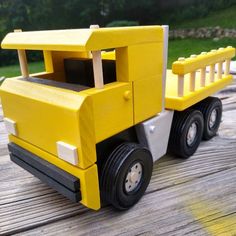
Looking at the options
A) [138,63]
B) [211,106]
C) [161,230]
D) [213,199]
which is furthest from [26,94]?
[211,106]

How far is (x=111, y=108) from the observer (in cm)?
119

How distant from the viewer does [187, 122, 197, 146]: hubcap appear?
174 cm

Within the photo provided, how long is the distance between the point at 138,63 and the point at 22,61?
599 mm

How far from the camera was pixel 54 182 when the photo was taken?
125cm

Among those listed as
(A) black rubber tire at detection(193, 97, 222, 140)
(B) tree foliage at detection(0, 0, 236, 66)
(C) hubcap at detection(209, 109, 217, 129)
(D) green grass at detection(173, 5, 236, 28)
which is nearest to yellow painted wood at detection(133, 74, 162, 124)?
(A) black rubber tire at detection(193, 97, 222, 140)

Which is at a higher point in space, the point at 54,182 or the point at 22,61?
the point at 22,61

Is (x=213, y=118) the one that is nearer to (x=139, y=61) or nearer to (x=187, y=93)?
(x=187, y=93)

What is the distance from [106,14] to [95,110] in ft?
36.5

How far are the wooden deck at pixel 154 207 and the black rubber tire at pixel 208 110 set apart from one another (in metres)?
0.25

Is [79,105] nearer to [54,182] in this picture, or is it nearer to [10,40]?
[54,182]

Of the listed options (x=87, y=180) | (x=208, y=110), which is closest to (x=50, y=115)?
(x=87, y=180)

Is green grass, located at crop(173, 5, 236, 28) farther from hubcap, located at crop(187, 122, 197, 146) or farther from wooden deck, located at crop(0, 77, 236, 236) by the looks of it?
wooden deck, located at crop(0, 77, 236, 236)

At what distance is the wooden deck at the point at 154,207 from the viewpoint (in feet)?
4.04

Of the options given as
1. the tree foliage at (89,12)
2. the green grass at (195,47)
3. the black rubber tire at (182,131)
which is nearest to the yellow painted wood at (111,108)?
the black rubber tire at (182,131)
